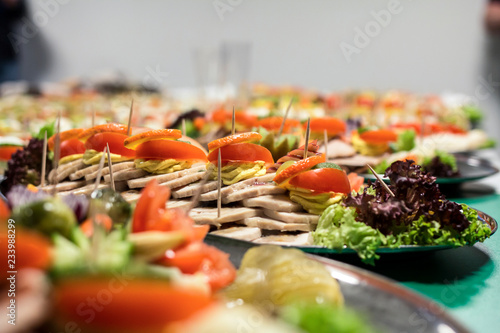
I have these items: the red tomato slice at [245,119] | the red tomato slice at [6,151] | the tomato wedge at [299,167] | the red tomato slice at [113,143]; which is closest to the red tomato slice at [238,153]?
the tomato wedge at [299,167]

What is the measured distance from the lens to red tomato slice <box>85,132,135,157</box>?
300cm

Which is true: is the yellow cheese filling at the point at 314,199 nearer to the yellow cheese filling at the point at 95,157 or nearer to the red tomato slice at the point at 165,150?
the red tomato slice at the point at 165,150

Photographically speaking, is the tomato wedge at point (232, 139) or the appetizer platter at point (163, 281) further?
the tomato wedge at point (232, 139)

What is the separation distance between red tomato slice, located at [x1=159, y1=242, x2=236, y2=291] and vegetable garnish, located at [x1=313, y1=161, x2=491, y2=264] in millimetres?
694

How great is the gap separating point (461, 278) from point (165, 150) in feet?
5.29

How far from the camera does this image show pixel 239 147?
2730mm

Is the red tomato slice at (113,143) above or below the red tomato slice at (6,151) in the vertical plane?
above

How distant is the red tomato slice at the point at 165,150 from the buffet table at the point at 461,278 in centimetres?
118

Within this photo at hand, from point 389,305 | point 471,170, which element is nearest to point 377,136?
point 471,170

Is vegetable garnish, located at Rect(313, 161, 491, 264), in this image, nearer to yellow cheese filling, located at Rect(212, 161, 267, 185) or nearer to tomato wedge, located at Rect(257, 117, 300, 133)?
yellow cheese filling, located at Rect(212, 161, 267, 185)

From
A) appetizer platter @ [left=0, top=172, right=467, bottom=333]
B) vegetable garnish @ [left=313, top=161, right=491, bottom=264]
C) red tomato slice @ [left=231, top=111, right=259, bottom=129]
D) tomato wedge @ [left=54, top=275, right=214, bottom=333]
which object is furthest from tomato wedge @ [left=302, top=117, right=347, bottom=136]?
tomato wedge @ [left=54, top=275, right=214, bottom=333]

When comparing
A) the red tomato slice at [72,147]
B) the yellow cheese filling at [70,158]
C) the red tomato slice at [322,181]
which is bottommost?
the yellow cheese filling at [70,158]

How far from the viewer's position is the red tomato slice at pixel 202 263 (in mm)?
1473

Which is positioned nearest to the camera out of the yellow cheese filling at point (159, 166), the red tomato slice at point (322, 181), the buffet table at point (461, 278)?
the buffet table at point (461, 278)
